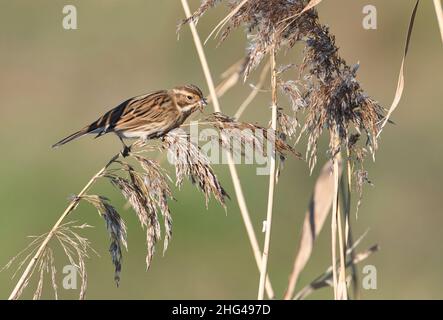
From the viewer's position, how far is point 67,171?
10.4 metres

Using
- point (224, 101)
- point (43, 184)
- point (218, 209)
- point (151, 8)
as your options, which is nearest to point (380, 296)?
point (218, 209)

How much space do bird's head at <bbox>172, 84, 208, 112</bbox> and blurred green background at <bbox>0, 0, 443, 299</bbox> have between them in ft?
8.23

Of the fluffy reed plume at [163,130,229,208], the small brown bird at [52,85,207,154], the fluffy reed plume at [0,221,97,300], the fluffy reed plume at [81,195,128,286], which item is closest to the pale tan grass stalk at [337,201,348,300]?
the fluffy reed plume at [163,130,229,208]

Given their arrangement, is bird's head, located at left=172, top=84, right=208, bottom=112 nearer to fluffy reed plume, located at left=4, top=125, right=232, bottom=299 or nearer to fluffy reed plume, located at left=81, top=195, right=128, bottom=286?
fluffy reed plume, located at left=4, top=125, right=232, bottom=299

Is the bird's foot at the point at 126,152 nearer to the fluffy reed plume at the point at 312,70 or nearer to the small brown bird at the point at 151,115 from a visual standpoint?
the fluffy reed plume at the point at 312,70

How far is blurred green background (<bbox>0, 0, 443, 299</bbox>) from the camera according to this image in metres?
8.63

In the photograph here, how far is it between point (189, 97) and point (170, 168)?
3.72m

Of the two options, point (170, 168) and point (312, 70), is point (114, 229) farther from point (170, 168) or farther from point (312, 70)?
point (170, 168)

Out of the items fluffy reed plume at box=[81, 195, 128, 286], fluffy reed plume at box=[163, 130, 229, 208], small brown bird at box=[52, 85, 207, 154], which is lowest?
fluffy reed plume at box=[81, 195, 128, 286]

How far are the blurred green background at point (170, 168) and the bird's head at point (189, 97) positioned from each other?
251cm

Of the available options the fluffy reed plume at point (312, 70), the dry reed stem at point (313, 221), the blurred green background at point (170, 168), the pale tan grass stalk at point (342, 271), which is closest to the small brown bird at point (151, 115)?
the dry reed stem at point (313, 221)

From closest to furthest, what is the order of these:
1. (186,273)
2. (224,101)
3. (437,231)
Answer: (186,273) → (437,231) → (224,101)

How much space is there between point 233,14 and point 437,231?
5894mm

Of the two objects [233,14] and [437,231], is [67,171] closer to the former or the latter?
[437,231]
